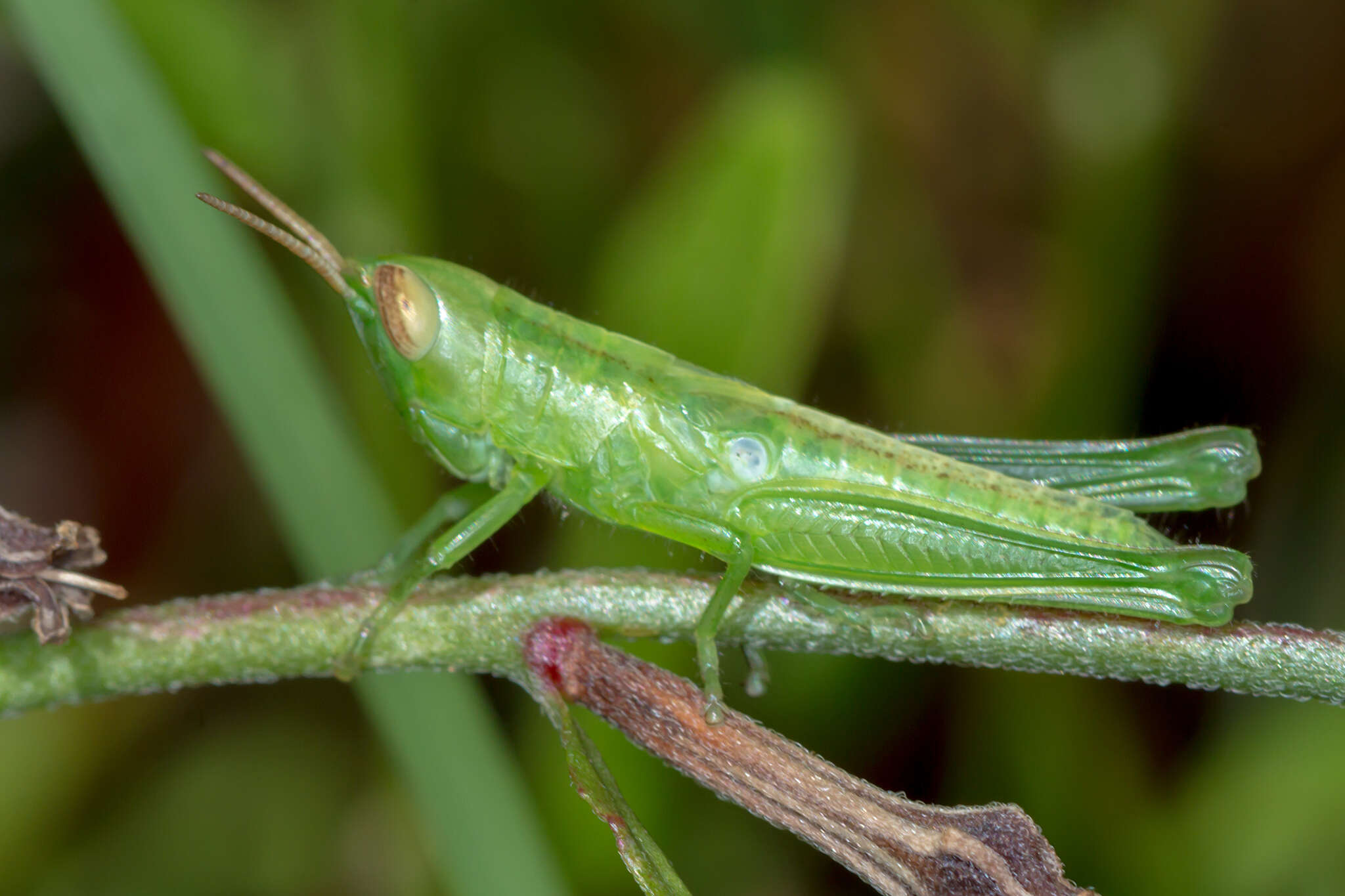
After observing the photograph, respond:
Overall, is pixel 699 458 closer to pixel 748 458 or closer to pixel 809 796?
pixel 748 458

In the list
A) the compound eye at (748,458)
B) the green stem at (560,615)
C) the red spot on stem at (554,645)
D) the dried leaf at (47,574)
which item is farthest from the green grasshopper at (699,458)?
the dried leaf at (47,574)

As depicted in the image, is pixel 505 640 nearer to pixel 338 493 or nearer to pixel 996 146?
pixel 338 493

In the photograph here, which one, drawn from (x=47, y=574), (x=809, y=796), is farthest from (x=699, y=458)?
(x=47, y=574)

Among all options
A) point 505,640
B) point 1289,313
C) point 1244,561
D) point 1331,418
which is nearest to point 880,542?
point 1244,561

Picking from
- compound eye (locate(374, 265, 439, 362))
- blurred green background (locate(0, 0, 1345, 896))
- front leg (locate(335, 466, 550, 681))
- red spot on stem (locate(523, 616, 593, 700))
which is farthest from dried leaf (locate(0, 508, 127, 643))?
blurred green background (locate(0, 0, 1345, 896))

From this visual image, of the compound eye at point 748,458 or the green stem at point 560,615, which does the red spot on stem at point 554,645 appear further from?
the compound eye at point 748,458
